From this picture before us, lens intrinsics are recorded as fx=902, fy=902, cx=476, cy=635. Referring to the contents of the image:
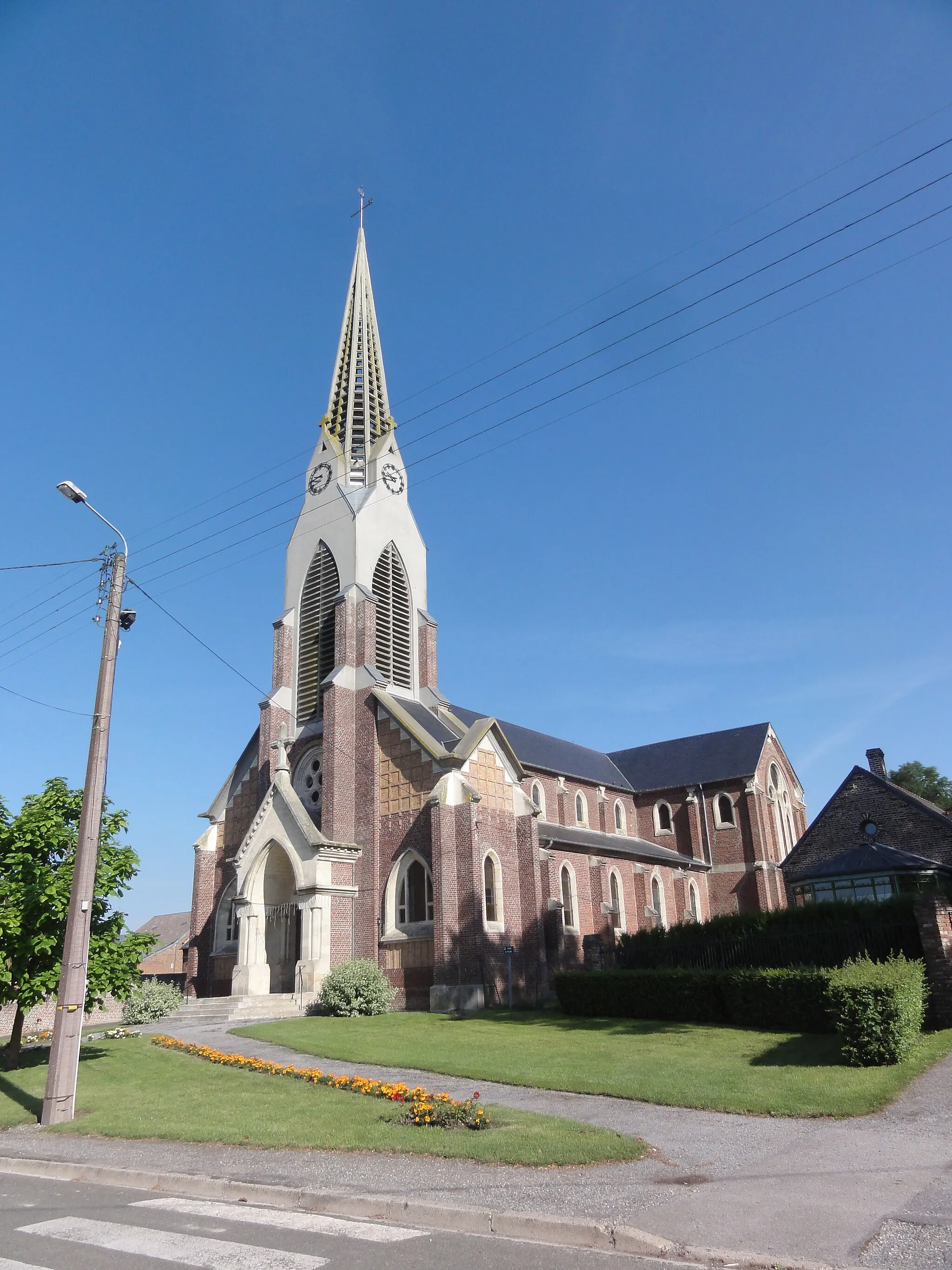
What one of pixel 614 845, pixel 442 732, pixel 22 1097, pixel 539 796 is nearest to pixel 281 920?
pixel 442 732

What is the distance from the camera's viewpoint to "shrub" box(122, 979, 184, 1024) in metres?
26.7

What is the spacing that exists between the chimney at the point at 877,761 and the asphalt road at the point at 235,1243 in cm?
4217

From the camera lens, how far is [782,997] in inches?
726

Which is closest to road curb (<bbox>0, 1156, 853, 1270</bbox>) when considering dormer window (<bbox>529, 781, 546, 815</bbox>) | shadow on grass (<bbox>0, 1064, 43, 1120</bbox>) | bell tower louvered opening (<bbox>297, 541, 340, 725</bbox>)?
shadow on grass (<bbox>0, 1064, 43, 1120</bbox>)

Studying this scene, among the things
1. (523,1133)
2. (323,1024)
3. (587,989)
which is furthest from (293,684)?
(523,1133)

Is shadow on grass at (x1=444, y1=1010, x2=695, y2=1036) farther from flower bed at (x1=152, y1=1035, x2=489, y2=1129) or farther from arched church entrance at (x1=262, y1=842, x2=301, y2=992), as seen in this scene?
arched church entrance at (x1=262, y1=842, x2=301, y2=992)

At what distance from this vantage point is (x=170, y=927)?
70.8m

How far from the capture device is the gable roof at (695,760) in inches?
1807

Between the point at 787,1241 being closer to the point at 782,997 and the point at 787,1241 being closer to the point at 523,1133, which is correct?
the point at 523,1133

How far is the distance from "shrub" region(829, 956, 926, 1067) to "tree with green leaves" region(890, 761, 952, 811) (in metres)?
56.4

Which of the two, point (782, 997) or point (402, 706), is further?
point (402, 706)

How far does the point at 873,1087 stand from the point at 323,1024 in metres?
15.1

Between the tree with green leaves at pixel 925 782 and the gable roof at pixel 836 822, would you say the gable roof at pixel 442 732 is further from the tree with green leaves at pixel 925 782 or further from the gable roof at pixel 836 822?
the tree with green leaves at pixel 925 782

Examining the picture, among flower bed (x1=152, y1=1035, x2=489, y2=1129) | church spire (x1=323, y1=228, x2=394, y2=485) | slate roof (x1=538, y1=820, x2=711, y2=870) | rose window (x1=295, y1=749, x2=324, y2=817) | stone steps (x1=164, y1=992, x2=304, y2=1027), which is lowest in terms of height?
flower bed (x1=152, y1=1035, x2=489, y2=1129)
